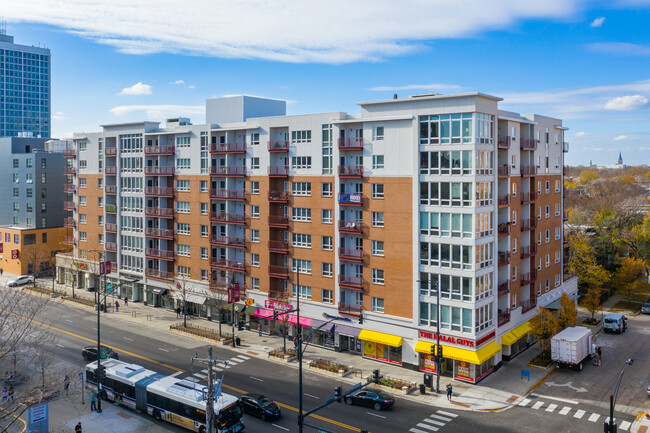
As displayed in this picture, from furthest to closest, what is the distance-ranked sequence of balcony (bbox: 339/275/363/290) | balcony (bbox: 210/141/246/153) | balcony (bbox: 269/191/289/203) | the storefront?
balcony (bbox: 210/141/246/153), balcony (bbox: 269/191/289/203), balcony (bbox: 339/275/363/290), the storefront

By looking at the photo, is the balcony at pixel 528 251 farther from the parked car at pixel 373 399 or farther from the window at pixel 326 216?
the parked car at pixel 373 399

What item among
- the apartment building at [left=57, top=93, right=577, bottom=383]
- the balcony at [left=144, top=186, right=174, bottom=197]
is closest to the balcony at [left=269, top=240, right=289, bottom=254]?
the apartment building at [left=57, top=93, right=577, bottom=383]

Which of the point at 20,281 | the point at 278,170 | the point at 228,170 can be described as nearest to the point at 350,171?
the point at 278,170

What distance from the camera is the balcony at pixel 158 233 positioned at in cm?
7225

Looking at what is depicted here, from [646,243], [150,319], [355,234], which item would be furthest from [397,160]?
[646,243]

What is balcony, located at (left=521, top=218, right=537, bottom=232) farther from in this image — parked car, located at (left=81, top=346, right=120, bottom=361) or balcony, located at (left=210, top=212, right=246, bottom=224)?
parked car, located at (left=81, top=346, right=120, bottom=361)

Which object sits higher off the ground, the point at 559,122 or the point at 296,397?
the point at 559,122

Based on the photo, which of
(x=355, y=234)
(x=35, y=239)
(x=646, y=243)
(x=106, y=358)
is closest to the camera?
(x=106, y=358)

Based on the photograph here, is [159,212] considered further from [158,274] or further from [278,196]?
[278,196]

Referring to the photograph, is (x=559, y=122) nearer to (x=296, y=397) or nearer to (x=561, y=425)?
(x=561, y=425)

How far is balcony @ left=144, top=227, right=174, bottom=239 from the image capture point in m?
72.2

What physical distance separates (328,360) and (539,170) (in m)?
33.8

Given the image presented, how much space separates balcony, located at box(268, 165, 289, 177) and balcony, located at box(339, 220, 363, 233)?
9783 mm

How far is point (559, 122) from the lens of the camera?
6775 cm
